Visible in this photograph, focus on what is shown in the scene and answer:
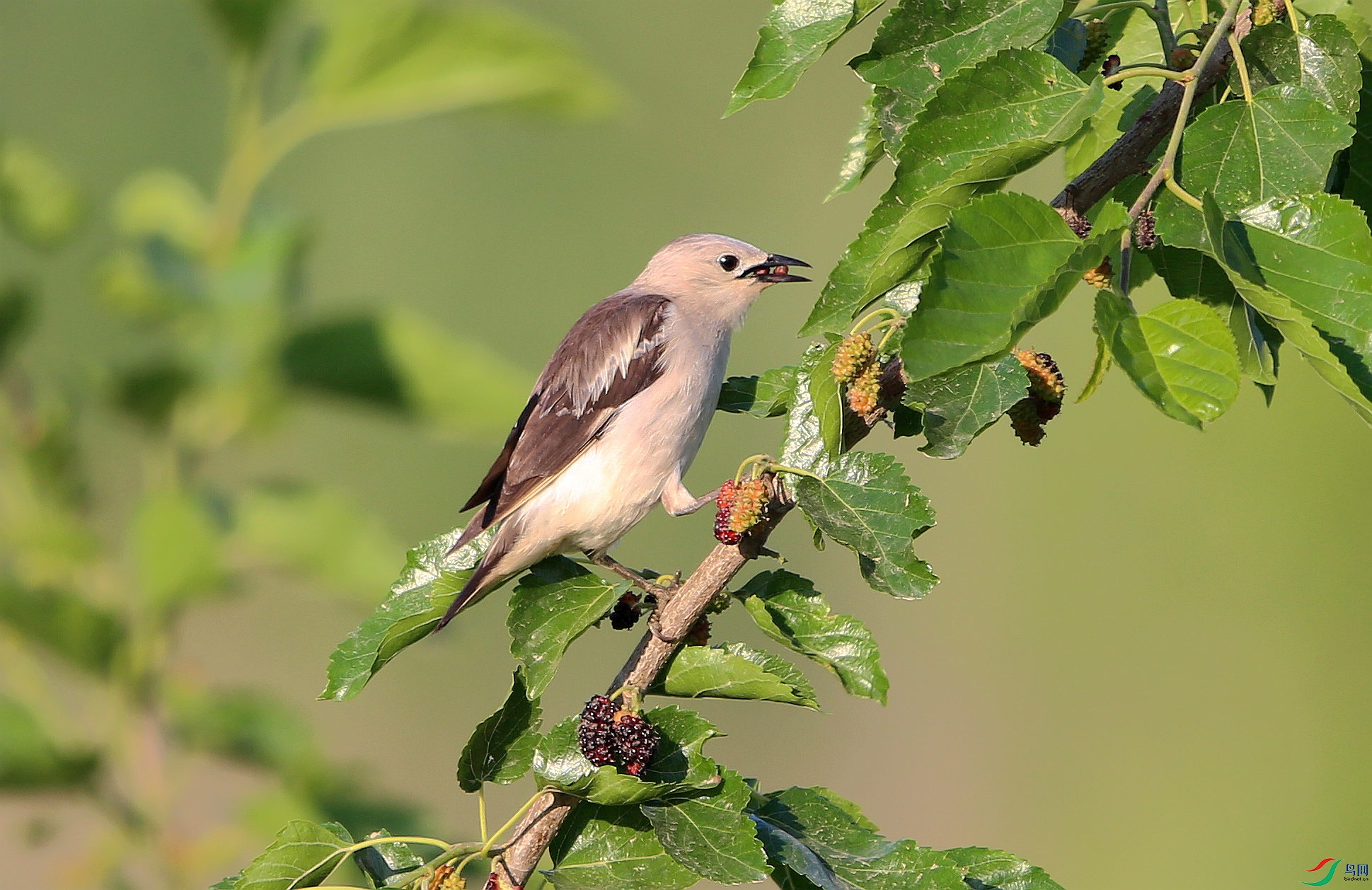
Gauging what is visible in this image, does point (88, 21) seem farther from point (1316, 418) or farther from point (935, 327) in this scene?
point (1316, 418)

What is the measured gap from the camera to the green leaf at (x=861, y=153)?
2.16 m

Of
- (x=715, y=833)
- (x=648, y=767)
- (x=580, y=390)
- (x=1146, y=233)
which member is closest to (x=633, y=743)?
(x=648, y=767)

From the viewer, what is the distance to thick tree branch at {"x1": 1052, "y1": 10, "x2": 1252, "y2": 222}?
175 cm

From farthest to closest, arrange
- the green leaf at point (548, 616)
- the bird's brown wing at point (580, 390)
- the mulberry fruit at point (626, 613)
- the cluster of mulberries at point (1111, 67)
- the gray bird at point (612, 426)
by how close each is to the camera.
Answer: the bird's brown wing at point (580, 390)
the gray bird at point (612, 426)
the mulberry fruit at point (626, 613)
the cluster of mulberries at point (1111, 67)
the green leaf at point (548, 616)

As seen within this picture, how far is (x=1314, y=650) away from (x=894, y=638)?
2727mm

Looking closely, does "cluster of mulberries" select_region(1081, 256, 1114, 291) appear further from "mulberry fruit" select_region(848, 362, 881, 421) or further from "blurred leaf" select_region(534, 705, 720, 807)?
"blurred leaf" select_region(534, 705, 720, 807)

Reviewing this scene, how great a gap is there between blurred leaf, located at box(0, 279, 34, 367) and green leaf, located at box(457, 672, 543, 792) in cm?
153

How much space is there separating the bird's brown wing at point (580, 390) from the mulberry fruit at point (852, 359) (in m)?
1.48

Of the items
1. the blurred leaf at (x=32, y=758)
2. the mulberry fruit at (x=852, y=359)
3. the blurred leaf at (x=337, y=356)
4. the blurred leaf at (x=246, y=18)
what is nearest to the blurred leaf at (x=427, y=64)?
the blurred leaf at (x=246, y=18)

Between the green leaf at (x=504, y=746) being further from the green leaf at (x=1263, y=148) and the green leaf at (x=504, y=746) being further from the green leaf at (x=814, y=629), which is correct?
the green leaf at (x=1263, y=148)

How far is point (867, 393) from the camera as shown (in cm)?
179

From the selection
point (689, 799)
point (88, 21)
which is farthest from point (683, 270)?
point (88, 21)

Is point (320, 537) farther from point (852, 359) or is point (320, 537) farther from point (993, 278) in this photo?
point (993, 278)

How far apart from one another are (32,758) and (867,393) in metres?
2.04
